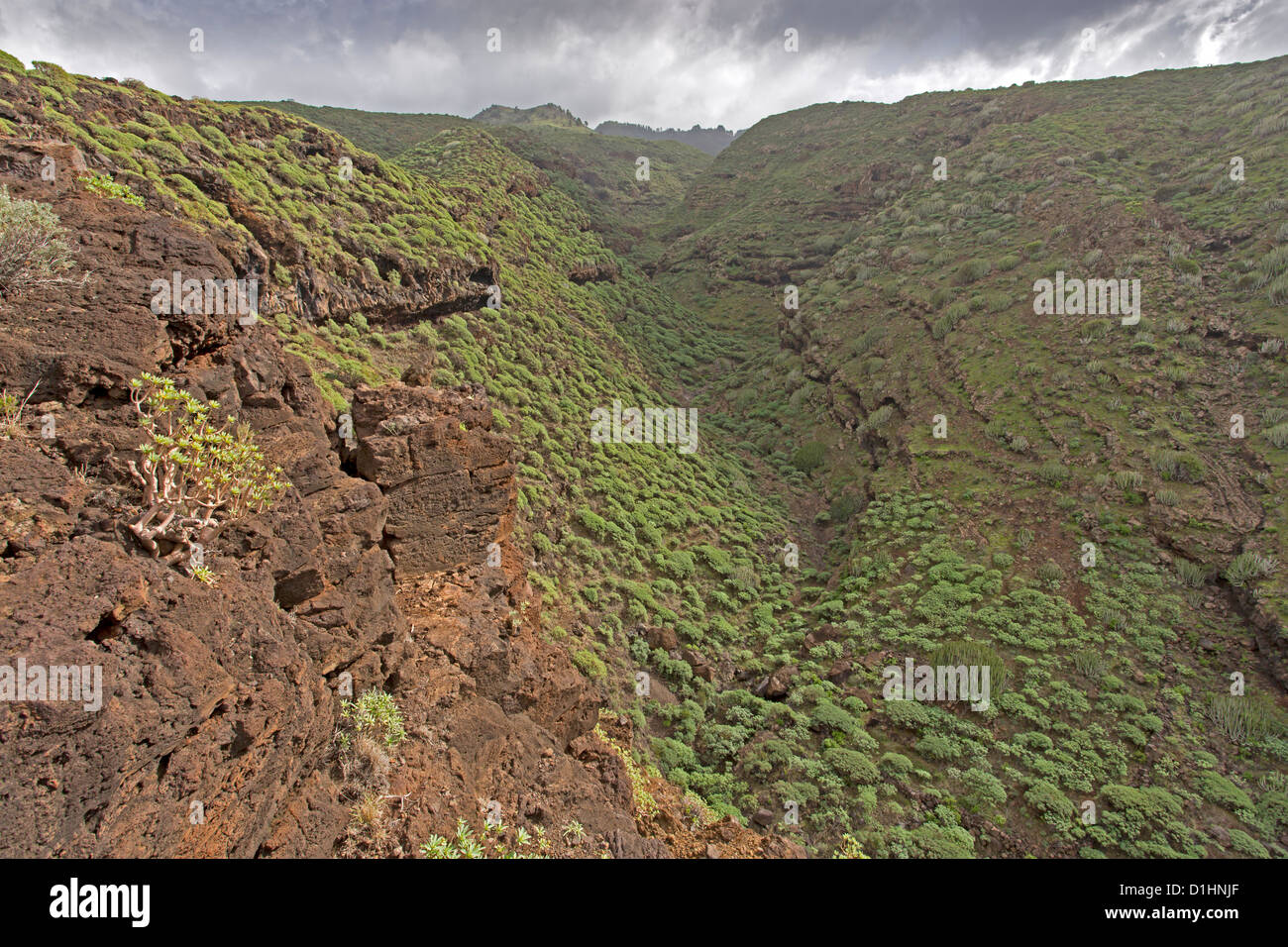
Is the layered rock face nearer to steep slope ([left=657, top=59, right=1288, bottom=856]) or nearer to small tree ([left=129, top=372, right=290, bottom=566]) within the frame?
small tree ([left=129, top=372, right=290, bottom=566])

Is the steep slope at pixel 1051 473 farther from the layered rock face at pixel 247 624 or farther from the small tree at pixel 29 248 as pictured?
the small tree at pixel 29 248

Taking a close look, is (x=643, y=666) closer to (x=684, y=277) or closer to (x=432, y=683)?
(x=432, y=683)

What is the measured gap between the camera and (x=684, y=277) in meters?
43.1

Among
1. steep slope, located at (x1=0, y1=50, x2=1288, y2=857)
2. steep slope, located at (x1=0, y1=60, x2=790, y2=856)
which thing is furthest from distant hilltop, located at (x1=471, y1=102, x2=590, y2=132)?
steep slope, located at (x1=0, y1=60, x2=790, y2=856)

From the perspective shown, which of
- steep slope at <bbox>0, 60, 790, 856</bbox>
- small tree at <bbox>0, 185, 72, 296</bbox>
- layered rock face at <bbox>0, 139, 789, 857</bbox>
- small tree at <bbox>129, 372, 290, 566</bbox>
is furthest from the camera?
small tree at <bbox>0, 185, 72, 296</bbox>

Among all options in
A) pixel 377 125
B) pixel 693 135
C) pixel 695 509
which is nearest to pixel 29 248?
pixel 695 509

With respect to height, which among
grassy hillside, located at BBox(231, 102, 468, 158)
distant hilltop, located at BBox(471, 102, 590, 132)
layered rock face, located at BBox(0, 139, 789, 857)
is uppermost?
distant hilltop, located at BBox(471, 102, 590, 132)

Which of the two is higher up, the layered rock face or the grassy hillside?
the grassy hillside

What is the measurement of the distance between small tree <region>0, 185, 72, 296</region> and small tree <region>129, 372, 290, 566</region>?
56.4 inches

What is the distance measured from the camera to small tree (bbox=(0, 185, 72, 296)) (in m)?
5.23

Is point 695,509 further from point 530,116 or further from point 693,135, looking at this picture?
point 693,135

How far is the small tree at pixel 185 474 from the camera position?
4766 millimetres

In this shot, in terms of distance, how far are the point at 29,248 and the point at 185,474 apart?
9.44ft

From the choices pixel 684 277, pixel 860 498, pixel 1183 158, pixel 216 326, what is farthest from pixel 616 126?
pixel 216 326
